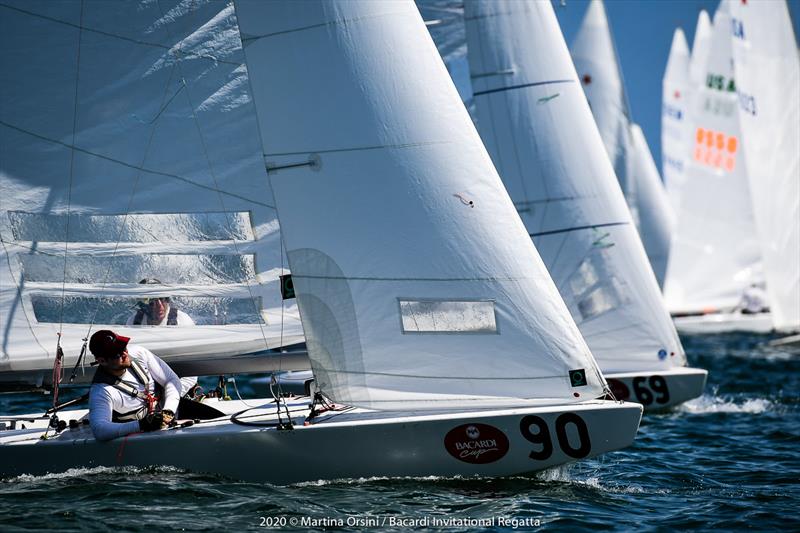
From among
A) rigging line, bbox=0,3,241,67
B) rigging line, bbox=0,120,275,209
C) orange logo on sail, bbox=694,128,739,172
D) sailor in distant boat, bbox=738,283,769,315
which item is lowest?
sailor in distant boat, bbox=738,283,769,315

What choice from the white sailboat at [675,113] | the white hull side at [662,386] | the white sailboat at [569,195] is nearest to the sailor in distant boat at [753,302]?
the white sailboat at [675,113]

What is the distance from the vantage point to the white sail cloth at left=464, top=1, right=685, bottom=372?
11047 mm

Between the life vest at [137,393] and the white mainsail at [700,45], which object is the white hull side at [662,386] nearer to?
the life vest at [137,393]

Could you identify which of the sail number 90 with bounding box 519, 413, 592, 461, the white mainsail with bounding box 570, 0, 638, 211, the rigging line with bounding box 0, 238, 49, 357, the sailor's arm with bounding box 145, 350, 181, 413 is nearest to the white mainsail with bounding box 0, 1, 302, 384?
the rigging line with bounding box 0, 238, 49, 357

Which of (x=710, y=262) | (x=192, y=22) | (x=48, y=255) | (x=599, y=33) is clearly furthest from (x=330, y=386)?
(x=710, y=262)

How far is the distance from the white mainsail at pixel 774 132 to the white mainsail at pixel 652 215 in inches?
332

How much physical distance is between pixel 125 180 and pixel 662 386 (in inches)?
236

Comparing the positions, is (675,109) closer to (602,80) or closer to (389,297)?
(602,80)

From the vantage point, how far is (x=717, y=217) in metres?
25.2

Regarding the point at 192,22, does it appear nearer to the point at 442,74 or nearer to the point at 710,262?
the point at 442,74

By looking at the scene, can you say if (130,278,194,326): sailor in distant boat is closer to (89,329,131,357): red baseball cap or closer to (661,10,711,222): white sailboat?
(89,329,131,357): red baseball cap

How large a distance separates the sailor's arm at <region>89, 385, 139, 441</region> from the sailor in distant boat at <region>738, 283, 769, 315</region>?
21298 millimetres

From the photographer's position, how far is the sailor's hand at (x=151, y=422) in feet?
21.0

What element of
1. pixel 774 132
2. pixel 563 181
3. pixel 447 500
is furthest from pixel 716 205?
pixel 447 500
